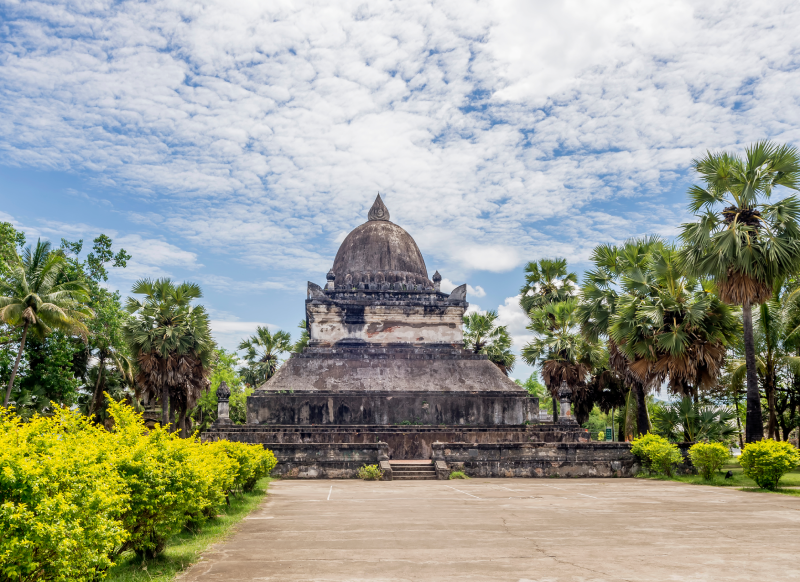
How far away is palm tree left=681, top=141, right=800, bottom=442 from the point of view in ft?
→ 52.9

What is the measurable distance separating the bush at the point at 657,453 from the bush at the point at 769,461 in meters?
3.66

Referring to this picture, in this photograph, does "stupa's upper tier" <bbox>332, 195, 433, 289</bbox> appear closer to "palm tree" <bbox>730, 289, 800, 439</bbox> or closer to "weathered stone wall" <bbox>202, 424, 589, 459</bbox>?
"weathered stone wall" <bbox>202, 424, 589, 459</bbox>

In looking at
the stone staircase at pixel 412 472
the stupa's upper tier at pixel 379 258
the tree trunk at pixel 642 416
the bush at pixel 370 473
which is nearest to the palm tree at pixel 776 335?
the tree trunk at pixel 642 416

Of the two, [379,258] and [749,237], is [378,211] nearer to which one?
[379,258]

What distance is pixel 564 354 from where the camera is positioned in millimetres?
29078

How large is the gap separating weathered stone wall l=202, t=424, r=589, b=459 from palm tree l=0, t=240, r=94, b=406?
709cm

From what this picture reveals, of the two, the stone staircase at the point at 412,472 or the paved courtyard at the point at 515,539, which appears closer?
the paved courtyard at the point at 515,539

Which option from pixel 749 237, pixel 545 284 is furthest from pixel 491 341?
pixel 749 237

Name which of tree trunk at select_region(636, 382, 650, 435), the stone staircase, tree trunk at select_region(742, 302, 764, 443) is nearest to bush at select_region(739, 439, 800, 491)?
tree trunk at select_region(742, 302, 764, 443)

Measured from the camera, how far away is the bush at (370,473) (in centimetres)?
1936

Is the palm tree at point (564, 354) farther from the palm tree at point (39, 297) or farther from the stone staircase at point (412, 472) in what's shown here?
the palm tree at point (39, 297)

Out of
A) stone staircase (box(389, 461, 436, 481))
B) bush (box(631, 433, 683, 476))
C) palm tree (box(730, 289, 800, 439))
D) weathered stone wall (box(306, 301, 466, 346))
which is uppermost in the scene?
weathered stone wall (box(306, 301, 466, 346))

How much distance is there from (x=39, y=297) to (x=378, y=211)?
22788 mm

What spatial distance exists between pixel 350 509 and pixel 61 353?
57.8 feet
